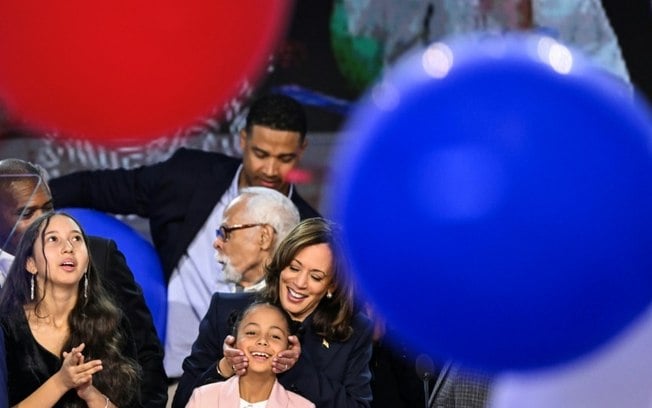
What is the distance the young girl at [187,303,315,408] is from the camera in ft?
9.28

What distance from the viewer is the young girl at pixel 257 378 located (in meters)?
2.83

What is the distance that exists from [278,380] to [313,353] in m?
0.13

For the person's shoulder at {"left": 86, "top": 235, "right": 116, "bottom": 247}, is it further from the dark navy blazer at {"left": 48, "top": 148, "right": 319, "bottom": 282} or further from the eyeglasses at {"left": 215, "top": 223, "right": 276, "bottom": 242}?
the dark navy blazer at {"left": 48, "top": 148, "right": 319, "bottom": 282}

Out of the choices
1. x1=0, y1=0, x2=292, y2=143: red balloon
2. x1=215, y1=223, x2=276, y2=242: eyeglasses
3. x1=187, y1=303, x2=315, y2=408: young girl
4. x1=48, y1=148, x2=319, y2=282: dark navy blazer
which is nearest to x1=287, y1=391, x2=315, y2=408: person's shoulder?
x1=187, y1=303, x2=315, y2=408: young girl

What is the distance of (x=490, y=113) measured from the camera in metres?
1.76

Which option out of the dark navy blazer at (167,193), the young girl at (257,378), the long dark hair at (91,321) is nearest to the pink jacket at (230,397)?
the young girl at (257,378)

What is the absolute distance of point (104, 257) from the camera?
3217mm

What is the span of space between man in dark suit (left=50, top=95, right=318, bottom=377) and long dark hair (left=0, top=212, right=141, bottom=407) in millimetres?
684

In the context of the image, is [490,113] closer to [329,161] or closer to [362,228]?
[362,228]

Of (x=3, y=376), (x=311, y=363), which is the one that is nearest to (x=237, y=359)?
(x=311, y=363)

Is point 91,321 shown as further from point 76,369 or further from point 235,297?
point 235,297

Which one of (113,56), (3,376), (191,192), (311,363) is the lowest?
(3,376)

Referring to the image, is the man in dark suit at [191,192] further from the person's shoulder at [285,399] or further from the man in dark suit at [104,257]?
the person's shoulder at [285,399]

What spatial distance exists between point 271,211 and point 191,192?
518 millimetres
